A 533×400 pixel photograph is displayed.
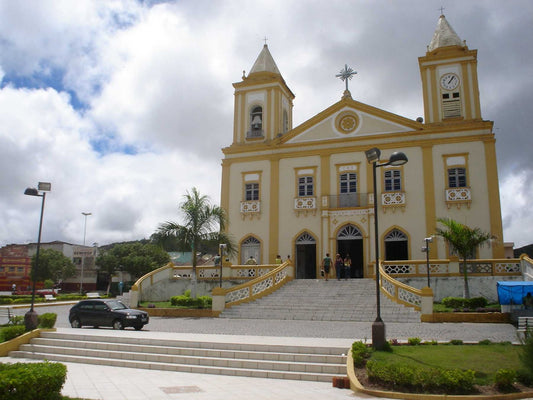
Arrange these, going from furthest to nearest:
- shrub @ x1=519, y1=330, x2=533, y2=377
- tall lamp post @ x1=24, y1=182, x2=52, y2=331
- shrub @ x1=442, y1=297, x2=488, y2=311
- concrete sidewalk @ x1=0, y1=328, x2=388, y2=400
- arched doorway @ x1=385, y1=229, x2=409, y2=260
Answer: arched doorway @ x1=385, y1=229, x2=409, y2=260, shrub @ x1=442, y1=297, x2=488, y2=311, tall lamp post @ x1=24, y1=182, x2=52, y2=331, concrete sidewalk @ x1=0, y1=328, x2=388, y2=400, shrub @ x1=519, y1=330, x2=533, y2=377

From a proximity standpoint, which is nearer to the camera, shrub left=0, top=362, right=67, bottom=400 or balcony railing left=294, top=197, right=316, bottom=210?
shrub left=0, top=362, right=67, bottom=400

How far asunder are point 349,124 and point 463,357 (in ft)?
72.1

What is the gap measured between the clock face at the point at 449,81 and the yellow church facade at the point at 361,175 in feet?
0.19

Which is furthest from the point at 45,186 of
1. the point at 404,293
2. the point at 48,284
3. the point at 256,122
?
the point at 48,284

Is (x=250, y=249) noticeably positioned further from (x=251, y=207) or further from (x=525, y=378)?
(x=525, y=378)

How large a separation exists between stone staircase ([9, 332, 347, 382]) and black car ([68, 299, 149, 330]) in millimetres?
2808

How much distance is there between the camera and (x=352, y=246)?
29.4 m

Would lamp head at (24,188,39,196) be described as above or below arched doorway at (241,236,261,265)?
above

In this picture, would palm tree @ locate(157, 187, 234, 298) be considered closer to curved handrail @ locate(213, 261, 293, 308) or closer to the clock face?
curved handrail @ locate(213, 261, 293, 308)

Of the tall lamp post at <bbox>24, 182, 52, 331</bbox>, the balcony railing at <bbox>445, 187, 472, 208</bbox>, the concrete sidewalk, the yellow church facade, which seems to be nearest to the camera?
the concrete sidewalk

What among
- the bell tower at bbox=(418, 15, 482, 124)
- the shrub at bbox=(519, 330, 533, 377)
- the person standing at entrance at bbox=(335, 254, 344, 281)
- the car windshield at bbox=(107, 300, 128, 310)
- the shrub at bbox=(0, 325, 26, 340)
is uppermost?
the bell tower at bbox=(418, 15, 482, 124)

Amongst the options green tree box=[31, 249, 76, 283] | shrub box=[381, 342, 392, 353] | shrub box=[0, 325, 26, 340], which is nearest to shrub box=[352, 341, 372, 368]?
shrub box=[381, 342, 392, 353]

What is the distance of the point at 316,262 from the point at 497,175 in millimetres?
11225

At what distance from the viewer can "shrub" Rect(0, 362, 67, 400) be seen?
720cm
